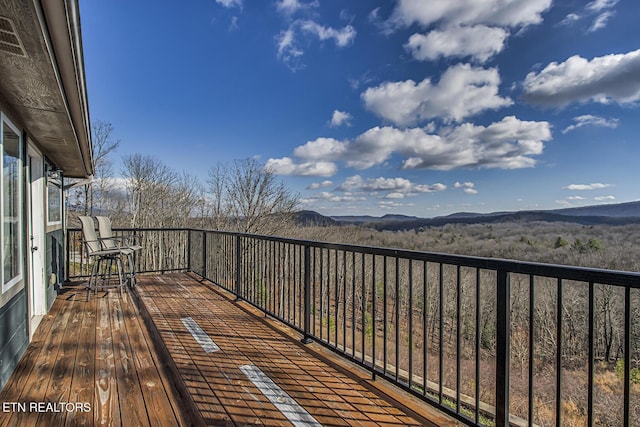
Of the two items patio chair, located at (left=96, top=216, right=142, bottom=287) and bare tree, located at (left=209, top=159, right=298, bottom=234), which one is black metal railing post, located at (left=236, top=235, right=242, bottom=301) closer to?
patio chair, located at (left=96, top=216, right=142, bottom=287)

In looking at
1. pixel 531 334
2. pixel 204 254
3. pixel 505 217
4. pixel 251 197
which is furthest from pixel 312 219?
pixel 531 334

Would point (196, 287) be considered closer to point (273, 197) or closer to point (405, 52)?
point (273, 197)

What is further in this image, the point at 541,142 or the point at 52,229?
the point at 541,142

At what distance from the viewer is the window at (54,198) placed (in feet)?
15.5

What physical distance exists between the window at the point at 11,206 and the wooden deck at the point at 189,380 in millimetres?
738

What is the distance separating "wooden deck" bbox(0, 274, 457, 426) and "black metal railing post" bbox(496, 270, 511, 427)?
1.15ft

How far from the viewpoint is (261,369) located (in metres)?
2.48

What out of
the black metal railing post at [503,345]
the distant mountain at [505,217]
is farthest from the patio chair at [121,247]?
the distant mountain at [505,217]

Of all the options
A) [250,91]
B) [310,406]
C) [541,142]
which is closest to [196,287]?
[310,406]

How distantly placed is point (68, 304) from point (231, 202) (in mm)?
17142

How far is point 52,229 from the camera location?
15.6 ft

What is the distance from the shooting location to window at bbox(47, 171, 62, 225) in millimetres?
4734

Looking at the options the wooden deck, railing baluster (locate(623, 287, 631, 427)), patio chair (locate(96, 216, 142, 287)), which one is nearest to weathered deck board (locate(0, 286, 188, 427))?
the wooden deck

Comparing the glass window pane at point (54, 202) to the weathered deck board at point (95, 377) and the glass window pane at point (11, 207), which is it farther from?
the glass window pane at point (11, 207)
